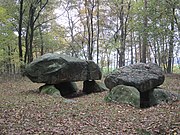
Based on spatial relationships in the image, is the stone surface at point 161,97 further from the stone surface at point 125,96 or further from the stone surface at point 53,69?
the stone surface at point 53,69

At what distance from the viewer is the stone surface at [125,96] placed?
11.2 metres

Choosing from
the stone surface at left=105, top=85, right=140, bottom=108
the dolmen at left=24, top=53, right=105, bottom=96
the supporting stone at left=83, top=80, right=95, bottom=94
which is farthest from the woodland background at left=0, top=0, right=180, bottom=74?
the stone surface at left=105, top=85, right=140, bottom=108

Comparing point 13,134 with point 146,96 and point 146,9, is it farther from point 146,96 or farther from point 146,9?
point 146,9

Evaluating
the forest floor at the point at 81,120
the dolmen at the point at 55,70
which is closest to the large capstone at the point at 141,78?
the forest floor at the point at 81,120

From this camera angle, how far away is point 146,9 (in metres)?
20.7

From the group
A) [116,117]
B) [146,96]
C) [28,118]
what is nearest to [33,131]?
[28,118]

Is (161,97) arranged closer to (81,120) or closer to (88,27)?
(81,120)

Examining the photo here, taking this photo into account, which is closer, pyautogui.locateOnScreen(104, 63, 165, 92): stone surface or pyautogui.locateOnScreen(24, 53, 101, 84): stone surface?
pyautogui.locateOnScreen(104, 63, 165, 92): stone surface

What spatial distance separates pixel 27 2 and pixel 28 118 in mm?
17882

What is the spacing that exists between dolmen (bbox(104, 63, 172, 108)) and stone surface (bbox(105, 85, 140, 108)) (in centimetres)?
83

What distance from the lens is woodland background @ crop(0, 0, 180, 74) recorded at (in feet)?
67.3

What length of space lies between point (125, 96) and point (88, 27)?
74.5 feet

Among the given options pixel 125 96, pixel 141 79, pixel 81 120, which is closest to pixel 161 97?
pixel 141 79

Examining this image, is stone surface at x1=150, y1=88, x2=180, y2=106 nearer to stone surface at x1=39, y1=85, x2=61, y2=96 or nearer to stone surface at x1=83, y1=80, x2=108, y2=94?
stone surface at x1=83, y1=80, x2=108, y2=94
